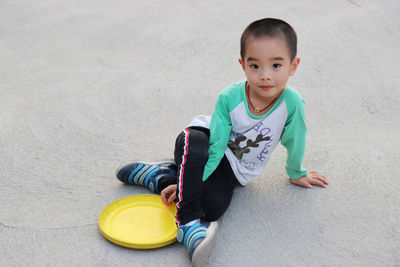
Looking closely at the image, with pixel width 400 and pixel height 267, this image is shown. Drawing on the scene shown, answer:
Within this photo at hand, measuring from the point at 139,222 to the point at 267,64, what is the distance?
0.85 metres

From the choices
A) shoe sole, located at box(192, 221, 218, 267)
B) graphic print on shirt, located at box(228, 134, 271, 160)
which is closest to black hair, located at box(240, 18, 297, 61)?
graphic print on shirt, located at box(228, 134, 271, 160)

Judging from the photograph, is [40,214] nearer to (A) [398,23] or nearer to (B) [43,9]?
(B) [43,9]

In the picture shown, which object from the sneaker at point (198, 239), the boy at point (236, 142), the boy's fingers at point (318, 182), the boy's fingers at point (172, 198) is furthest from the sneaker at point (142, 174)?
the boy's fingers at point (318, 182)

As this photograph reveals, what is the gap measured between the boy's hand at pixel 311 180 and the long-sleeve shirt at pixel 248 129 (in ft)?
0.61

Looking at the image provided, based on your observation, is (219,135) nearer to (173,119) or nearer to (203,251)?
(203,251)

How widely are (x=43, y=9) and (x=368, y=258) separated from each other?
417 cm

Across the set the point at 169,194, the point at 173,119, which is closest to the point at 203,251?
the point at 169,194

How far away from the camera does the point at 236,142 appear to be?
2.01 m

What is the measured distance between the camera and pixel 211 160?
1933 millimetres

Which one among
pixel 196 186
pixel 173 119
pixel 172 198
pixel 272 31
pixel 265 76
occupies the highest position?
pixel 272 31

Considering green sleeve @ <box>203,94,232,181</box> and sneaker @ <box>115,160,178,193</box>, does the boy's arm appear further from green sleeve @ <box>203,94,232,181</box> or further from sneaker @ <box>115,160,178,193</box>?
sneaker @ <box>115,160,178,193</box>

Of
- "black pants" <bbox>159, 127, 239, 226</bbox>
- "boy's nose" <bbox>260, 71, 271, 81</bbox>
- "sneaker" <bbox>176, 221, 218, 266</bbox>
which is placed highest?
"boy's nose" <bbox>260, 71, 271, 81</bbox>

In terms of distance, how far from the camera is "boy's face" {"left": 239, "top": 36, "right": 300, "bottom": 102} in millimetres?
1777

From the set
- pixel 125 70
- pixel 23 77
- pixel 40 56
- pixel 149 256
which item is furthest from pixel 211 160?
pixel 40 56
